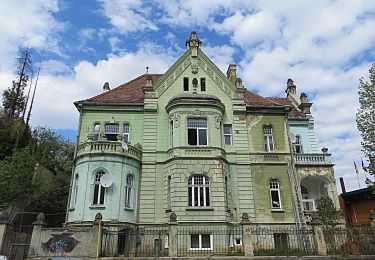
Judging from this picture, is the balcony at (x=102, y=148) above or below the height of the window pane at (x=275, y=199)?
above

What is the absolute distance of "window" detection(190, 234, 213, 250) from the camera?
1995cm

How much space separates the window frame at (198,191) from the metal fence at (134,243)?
8.96 ft

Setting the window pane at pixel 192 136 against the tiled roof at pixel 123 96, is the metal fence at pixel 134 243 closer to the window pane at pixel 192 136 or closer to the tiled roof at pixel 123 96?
the window pane at pixel 192 136

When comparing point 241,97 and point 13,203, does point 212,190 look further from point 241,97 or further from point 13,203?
point 13,203

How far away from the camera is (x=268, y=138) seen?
25.3m

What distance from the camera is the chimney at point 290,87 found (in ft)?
109

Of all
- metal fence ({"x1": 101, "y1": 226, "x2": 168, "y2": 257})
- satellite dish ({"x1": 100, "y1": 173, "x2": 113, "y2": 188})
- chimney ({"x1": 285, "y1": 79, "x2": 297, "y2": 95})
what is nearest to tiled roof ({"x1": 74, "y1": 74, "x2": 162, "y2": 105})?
satellite dish ({"x1": 100, "y1": 173, "x2": 113, "y2": 188})

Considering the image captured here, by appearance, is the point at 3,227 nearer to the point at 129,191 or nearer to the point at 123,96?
the point at 129,191

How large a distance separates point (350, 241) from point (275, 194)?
26.7 ft

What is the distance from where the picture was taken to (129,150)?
22.3 metres

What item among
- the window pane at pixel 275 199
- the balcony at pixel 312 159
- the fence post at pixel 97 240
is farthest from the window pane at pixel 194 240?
the balcony at pixel 312 159

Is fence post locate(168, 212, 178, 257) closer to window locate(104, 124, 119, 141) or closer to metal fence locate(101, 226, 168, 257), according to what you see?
metal fence locate(101, 226, 168, 257)

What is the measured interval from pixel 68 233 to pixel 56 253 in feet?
3.49

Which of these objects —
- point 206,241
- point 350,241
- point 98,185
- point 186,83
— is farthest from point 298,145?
point 98,185
